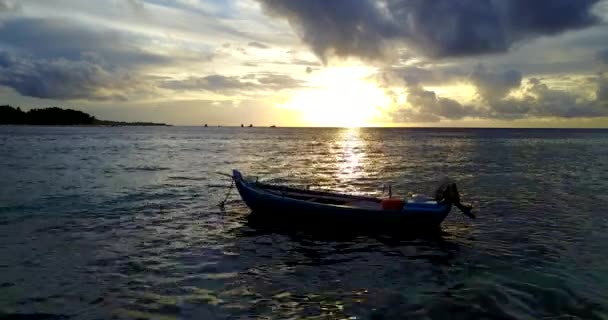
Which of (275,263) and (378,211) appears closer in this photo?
(275,263)

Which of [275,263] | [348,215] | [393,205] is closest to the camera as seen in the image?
[275,263]

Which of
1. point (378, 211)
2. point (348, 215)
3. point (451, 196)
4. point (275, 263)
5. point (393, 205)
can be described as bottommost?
point (275, 263)

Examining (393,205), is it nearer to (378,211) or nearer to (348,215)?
(378,211)

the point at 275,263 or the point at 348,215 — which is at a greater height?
the point at 348,215

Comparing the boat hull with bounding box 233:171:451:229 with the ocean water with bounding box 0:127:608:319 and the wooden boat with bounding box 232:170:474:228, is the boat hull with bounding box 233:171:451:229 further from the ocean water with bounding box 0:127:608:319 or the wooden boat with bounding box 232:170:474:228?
the ocean water with bounding box 0:127:608:319

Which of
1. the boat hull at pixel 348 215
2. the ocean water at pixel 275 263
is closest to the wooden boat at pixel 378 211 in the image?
the boat hull at pixel 348 215

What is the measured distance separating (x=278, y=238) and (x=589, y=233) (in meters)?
13.1

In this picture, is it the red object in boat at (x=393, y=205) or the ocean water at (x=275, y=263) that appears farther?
the red object in boat at (x=393, y=205)

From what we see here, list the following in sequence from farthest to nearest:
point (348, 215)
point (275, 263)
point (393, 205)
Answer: point (348, 215), point (393, 205), point (275, 263)

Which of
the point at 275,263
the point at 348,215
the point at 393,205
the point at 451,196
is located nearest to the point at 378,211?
the point at 393,205

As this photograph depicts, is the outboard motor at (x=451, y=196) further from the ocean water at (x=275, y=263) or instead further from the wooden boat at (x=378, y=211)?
the ocean water at (x=275, y=263)

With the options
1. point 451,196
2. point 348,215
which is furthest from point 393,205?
point 451,196

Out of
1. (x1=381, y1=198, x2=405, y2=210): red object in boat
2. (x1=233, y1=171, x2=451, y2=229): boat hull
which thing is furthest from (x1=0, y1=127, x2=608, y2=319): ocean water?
(x1=381, y1=198, x2=405, y2=210): red object in boat

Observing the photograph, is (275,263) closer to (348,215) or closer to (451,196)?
(348,215)
